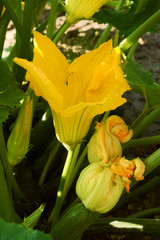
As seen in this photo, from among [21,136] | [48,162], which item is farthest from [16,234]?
[48,162]

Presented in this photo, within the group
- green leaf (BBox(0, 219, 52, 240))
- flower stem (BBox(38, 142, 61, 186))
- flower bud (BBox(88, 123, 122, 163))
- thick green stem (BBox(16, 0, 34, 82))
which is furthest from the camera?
flower stem (BBox(38, 142, 61, 186))

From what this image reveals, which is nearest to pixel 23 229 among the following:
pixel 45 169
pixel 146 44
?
pixel 45 169

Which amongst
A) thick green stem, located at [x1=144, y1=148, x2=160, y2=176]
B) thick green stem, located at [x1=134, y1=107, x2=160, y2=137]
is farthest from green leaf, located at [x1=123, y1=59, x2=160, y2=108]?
thick green stem, located at [x1=134, y1=107, x2=160, y2=137]

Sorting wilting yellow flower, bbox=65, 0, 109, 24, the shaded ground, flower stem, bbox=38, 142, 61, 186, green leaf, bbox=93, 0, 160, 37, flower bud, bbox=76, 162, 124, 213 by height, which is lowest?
the shaded ground

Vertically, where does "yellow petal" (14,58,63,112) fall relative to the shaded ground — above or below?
above

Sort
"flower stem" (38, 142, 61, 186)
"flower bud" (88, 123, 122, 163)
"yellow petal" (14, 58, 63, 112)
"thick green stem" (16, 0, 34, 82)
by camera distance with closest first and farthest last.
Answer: "yellow petal" (14, 58, 63, 112) < "flower bud" (88, 123, 122, 163) < "thick green stem" (16, 0, 34, 82) < "flower stem" (38, 142, 61, 186)

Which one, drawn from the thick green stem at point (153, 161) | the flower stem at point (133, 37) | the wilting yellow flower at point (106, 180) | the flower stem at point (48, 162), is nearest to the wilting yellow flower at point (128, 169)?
the wilting yellow flower at point (106, 180)

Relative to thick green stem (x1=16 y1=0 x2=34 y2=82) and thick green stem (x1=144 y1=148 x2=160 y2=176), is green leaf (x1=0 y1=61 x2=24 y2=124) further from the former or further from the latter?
thick green stem (x1=144 y1=148 x2=160 y2=176)
